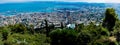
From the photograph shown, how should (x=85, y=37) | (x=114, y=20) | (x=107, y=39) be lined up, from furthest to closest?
(x=114, y=20)
(x=85, y=37)
(x=107, y=39)

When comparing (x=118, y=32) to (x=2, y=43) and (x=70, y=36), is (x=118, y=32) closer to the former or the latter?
(x=70, y=36)

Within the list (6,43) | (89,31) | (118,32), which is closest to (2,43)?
(6,43)

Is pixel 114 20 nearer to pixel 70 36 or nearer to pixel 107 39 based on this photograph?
pixel 70 36

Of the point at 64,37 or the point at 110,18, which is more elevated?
the point at 110,18

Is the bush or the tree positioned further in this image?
the tree

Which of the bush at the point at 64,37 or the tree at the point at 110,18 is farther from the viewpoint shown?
the tree at the point at 110,18

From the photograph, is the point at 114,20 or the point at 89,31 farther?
the point at 114,20

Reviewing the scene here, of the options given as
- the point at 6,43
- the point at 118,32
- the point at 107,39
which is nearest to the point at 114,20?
the point at 118,32

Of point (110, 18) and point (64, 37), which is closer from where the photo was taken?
point (64, 37)

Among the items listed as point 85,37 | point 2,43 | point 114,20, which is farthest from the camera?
point 114,20
